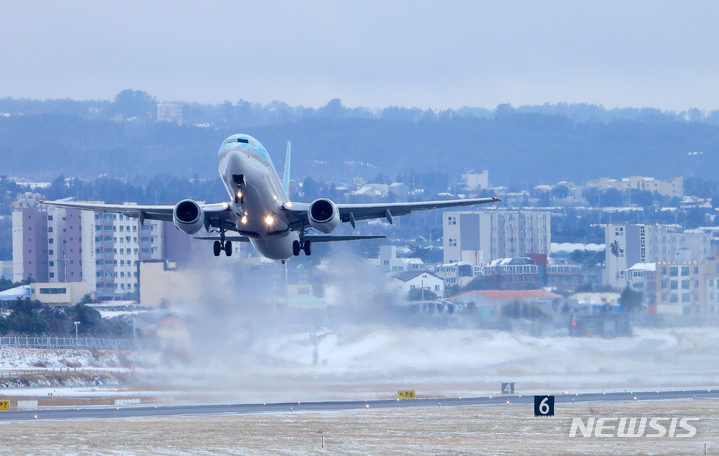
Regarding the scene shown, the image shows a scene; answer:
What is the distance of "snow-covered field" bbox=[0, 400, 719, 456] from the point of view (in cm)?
4272

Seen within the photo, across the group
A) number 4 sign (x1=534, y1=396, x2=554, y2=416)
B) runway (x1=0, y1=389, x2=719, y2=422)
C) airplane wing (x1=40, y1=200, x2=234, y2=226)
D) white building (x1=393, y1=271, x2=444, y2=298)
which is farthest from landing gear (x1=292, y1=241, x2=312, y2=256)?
white building (x1=393, y1=271, x2=444, y2=298)

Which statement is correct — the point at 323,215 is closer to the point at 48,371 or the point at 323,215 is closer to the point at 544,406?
the point at 544,406

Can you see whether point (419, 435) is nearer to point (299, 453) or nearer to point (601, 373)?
point (299, 453)

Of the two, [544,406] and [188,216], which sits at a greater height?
[188,216]

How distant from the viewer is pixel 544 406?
51906mm

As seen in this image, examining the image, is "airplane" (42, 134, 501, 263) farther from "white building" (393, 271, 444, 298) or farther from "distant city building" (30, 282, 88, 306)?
"distant city building" (30, 282, 88, 306)

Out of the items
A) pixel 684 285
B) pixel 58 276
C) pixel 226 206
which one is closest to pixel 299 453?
pixel 226 206

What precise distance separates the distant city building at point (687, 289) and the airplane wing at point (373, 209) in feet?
102

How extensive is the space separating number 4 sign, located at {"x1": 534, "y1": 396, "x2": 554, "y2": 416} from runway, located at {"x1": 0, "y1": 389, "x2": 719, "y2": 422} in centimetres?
647

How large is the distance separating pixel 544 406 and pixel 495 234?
431ft

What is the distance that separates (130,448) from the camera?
43688 mm

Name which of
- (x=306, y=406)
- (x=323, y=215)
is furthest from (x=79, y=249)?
(x=323, y=215)

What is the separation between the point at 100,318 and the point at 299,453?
53.5 m

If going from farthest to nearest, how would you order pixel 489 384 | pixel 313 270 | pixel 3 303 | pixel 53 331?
1. pixel 3 303
2. pixel 53 331
3. pixel 313 270
4. pixel 489 384
